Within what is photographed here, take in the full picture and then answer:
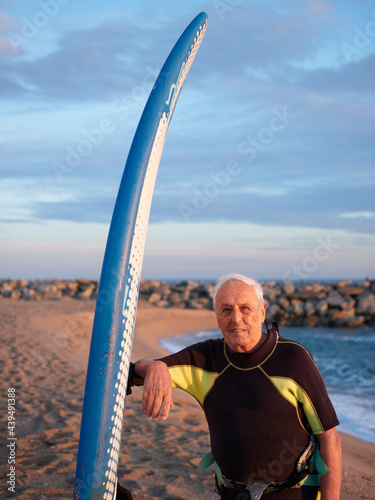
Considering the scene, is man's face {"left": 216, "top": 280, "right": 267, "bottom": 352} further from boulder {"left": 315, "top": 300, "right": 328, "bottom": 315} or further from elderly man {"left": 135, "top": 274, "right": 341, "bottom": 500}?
boulder {"left": 315, "top": 300, "right": 328, "bottom": 315}

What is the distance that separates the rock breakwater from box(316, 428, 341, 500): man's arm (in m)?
21.8

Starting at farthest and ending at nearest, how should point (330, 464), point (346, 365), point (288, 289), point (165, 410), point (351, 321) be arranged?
point (288, 289) → point (351, 321) → point (346, 365) → point (330, 464) → point (165, 410)

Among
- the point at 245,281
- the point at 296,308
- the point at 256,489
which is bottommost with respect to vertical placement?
the point at 296,308

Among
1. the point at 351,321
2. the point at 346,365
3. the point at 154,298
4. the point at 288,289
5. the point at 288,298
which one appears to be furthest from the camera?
the point at 288,289

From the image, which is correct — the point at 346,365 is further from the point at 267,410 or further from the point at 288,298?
the point at 288,298

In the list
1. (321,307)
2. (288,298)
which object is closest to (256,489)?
(321,307)

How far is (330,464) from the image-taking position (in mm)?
2121

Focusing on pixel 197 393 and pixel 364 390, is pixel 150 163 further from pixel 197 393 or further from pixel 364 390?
pixel 364 390

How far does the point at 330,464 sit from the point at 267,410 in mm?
347

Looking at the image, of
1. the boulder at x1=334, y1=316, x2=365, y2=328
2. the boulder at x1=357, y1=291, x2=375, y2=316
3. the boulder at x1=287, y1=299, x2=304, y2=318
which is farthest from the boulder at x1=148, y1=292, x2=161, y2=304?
the boulder at x1=357, y1=291, x2=375, y2=316

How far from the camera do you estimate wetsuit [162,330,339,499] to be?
2.17 meters

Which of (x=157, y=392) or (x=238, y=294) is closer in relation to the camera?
(x=157, y=392)

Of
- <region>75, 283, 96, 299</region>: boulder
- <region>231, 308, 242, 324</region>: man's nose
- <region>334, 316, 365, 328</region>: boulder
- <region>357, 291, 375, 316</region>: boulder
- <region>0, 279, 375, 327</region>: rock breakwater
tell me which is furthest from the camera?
<region>75, 283, 96, 299</region>: boulder

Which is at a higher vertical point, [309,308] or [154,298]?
[309,308]
